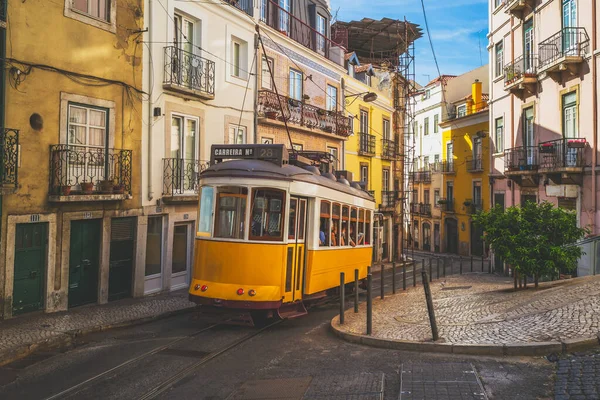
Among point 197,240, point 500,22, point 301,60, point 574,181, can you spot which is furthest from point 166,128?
point 500,22

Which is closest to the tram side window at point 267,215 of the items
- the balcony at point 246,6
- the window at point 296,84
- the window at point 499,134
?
the balcony at point 246,6

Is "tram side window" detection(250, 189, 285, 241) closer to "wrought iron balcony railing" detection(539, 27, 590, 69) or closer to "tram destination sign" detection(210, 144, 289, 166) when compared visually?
"tram destination sign" detection(210, 144, 289, 166)

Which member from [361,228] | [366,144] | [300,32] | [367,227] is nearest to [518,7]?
[300,32]

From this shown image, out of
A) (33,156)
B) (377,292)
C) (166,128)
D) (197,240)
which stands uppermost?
(166,128)

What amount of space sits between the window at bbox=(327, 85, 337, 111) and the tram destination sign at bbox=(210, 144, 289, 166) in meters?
15.9

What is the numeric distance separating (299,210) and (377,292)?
7.00m

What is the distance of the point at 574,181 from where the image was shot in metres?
18.1

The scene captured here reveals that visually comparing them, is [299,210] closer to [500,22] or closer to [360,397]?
[360,397]

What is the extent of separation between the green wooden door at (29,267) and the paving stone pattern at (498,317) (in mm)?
6996

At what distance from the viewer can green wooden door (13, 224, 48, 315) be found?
37.6 ft

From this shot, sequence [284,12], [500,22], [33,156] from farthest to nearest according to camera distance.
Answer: [500,22] < [284,12] < [33,156]

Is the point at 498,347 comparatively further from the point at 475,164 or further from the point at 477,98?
the point at 477,98

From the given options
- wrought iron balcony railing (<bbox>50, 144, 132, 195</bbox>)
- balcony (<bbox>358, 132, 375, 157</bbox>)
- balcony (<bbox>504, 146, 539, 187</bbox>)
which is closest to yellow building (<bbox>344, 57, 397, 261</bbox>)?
balcony (<bbox>358, 132, 375, 157</bbox>)

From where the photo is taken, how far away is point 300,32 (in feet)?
78.4
